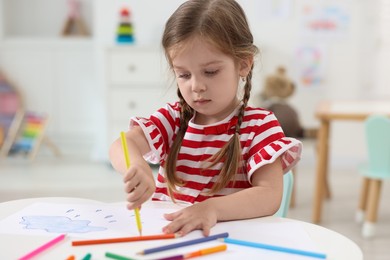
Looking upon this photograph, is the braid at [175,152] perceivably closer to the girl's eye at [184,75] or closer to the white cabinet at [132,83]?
the girl's eye at [184,75]

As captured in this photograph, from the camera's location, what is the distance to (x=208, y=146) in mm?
1156

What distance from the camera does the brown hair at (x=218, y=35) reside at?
3.46ft

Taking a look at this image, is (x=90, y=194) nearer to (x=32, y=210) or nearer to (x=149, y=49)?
(x=149, y=49)

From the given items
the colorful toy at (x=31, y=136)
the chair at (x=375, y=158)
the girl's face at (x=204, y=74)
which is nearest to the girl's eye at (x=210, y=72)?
the girl's face at (x=204, y=74)

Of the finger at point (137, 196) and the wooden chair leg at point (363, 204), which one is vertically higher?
the finger at point (137, 196)

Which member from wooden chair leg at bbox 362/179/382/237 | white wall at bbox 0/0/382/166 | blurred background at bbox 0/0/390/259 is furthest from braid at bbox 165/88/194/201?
white wall at bbox 0/0/382/166

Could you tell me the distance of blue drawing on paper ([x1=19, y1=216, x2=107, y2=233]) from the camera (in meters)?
0.88

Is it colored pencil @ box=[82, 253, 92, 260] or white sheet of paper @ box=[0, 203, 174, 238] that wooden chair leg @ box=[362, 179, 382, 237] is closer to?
white sheet of paper @ box=[0, 203, 174, 238]

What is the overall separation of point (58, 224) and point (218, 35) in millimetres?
422

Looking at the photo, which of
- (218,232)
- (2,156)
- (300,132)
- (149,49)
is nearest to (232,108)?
(218,232)

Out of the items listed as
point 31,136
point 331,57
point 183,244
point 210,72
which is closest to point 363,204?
point 331,57

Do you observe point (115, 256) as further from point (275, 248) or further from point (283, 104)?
point (283, 104)

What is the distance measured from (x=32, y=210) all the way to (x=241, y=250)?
0.38 meters

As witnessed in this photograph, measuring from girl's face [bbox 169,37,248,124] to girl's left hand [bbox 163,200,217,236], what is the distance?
21 centimetres
